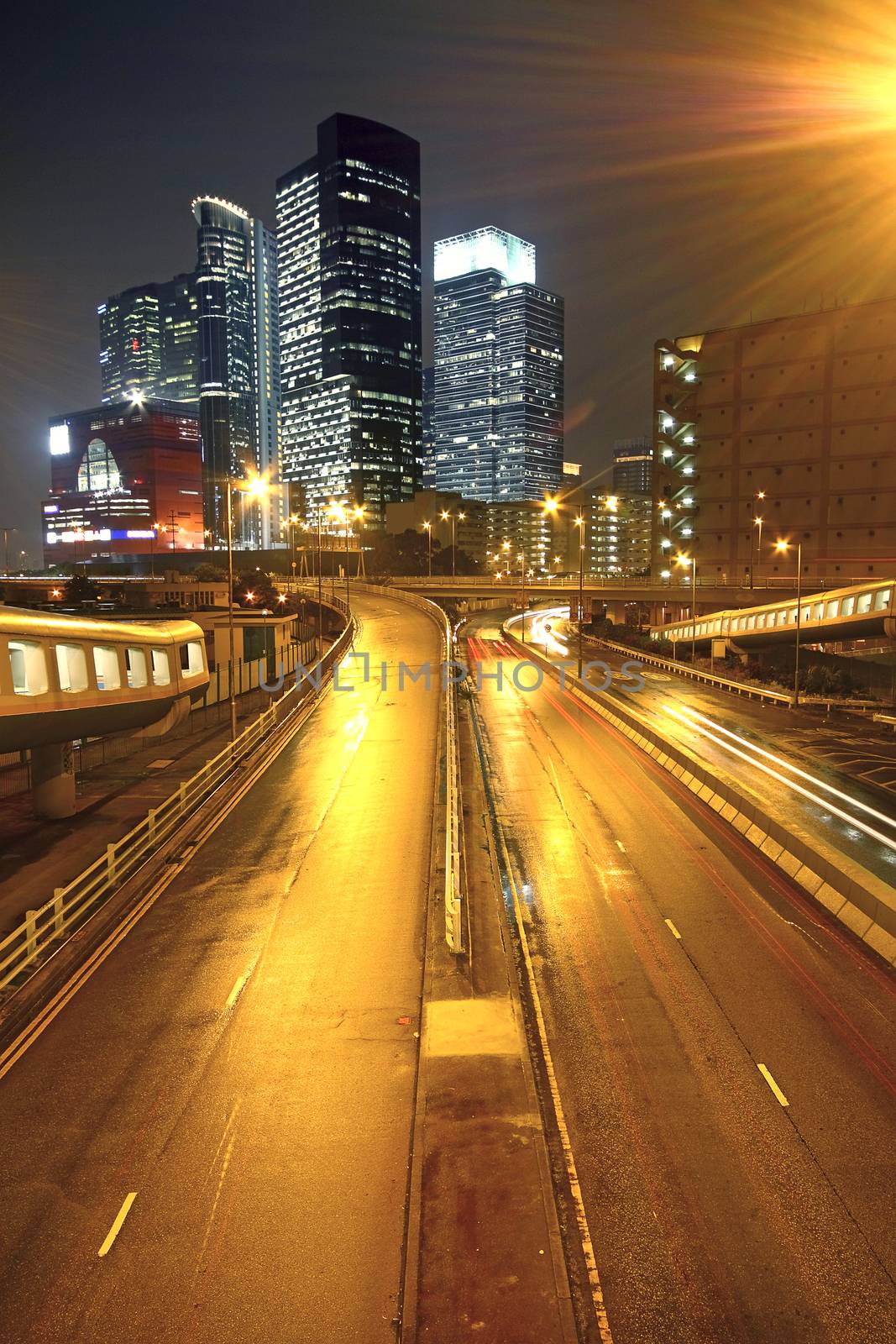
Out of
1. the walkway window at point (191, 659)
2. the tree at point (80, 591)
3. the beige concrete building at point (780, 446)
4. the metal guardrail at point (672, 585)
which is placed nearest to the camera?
the walkway window at point (191, 659)

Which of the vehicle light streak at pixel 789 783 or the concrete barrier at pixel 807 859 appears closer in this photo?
the concrete barrier at pixel 807 859

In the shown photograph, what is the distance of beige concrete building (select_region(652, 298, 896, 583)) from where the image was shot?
97500 millimetres

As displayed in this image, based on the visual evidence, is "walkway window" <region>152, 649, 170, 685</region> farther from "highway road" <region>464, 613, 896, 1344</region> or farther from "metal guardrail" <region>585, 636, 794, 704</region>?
"metal guardrail" <region>585, 636, 794, 704</region>

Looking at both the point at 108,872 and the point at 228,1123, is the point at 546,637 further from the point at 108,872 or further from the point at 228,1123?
the point at 228,1123

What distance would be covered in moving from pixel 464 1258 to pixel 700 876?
42.7 ft

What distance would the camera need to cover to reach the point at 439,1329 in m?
7.56

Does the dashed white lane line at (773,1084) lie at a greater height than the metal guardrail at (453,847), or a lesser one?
lesser

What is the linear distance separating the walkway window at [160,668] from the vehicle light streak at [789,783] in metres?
19.6

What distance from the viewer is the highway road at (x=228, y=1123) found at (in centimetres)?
800

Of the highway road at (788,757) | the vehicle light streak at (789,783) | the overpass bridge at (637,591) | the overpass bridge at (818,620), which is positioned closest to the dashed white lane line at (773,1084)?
the highway road at (788,757)

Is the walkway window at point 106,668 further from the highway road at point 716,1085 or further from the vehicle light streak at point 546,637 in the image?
the vehicle light streak at point 546,637

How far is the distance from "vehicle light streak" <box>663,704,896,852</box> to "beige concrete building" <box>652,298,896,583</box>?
59110 millimetres

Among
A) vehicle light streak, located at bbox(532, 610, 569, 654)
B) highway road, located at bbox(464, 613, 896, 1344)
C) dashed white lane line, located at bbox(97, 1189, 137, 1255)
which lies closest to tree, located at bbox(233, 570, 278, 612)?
vehicle light streak, located at bbox(532, 610, 569, 654)

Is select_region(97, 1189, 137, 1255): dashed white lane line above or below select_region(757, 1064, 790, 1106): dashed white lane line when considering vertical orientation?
above
